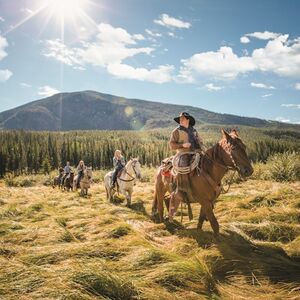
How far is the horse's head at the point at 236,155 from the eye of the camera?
23.6ft

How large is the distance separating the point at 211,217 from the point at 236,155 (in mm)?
1575

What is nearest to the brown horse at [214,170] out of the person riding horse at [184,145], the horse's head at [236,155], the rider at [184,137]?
the horse's head at [236,155]

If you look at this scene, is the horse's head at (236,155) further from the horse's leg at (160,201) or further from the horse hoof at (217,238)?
the horse's leg at (160,201)

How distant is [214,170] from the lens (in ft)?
26.0

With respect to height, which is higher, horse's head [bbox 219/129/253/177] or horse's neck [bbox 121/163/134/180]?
horse's head [bbox 219/129/253/177]

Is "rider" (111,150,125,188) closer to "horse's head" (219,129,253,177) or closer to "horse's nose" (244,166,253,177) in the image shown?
"horse's head" (219,129,253,177)

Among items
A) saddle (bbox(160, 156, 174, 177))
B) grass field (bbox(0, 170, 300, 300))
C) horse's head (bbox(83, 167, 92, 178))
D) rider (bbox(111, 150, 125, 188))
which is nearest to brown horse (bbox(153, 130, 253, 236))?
grass field (bbox(0, 170, 300, 300))

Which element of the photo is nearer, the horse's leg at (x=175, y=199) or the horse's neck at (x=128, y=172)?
the horse's leg at (x=175, y=199)

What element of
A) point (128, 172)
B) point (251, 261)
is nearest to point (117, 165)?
point (128, 172)

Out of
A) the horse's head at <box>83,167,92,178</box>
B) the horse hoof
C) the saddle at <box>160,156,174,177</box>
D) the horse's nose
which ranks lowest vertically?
the horse's head at <box>83,167,92,178</box>

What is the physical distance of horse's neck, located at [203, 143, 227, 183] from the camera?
7.82m

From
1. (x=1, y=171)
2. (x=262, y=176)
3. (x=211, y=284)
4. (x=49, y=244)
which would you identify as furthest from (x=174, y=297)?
(x=1, y=171)

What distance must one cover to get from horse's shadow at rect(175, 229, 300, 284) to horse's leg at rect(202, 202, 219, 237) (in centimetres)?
36

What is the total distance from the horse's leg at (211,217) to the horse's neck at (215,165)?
664 millimetres
